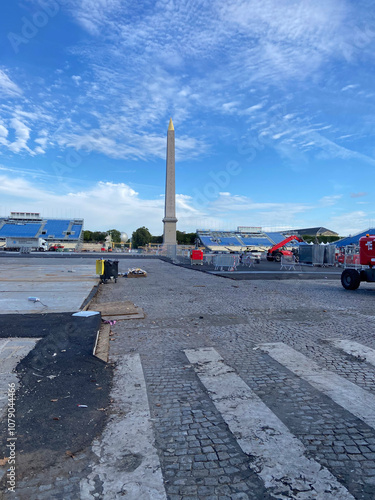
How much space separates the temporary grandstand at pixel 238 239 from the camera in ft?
256

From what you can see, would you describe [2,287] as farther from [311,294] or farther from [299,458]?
[299,458]

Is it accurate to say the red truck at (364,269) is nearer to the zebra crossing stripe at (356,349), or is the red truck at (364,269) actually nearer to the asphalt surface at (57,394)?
the zebra crossing stripe at (356,349)

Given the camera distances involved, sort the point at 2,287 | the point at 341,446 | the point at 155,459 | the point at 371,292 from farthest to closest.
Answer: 1. the point at 371,292
2. the point at 2,287
3. the point at 341,446
4. the point at 155,459

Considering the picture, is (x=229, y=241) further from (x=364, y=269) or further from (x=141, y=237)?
(x=364, y=269)

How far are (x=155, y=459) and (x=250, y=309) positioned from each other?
624 centimetres

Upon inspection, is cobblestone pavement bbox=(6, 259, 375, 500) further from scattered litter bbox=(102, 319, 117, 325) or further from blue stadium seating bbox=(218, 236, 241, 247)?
blue stadium seating bbox=(218, 236, 241, 247)

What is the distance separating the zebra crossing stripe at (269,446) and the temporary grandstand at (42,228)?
76900mm

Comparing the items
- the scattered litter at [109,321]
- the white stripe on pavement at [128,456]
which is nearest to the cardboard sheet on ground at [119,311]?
the scattered litter at [109,321]

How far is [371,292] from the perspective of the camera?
12.3 m

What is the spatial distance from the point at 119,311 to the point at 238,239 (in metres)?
79.4

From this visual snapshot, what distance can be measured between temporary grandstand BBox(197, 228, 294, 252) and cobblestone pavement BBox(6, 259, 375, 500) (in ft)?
222

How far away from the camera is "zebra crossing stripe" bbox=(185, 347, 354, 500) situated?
218 centimetres

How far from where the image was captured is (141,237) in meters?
120

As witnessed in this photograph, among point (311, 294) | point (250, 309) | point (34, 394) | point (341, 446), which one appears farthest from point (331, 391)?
point (311, 294)
